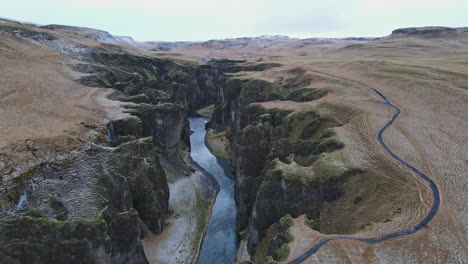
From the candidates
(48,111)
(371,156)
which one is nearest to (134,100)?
(48,111)

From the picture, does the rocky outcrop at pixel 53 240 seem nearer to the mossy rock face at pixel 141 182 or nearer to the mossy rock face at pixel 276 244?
the mossy rock face at pixel 141 182

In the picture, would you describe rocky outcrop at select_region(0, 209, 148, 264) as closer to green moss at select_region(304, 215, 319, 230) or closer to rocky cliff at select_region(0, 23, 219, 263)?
rocky cliff at select_region(0, 23, 219, 263)

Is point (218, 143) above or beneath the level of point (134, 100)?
beneath

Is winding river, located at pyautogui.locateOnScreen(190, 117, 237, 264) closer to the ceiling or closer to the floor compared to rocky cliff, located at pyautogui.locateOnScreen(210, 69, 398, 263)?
closer to the floor

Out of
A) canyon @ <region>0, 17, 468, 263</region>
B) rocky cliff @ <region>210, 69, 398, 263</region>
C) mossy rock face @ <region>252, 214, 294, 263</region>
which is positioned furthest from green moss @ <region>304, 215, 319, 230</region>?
mossy rock face @ <region>252, 214, 294, 263</region>

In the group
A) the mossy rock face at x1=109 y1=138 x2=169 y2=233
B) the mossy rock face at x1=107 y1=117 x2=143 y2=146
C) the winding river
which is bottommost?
the winding river

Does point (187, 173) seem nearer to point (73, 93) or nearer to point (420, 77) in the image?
point (73, 93)

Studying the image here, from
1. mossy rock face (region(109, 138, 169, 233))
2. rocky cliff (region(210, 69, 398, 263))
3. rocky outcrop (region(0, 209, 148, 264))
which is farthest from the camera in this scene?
mossy rock face (region(109, 138, 169, 233))
